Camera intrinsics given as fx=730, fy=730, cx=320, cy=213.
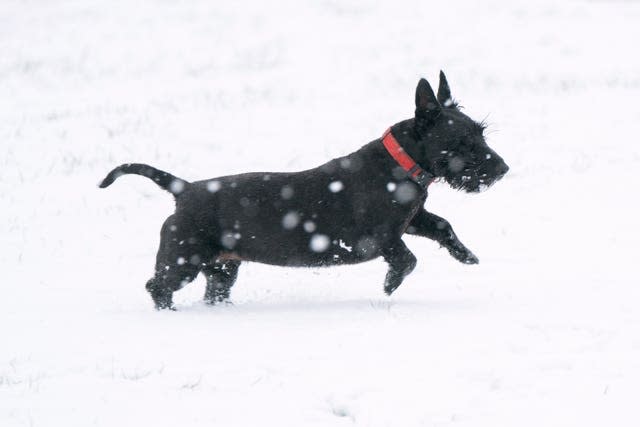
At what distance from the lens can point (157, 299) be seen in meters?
5.54

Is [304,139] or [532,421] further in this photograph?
[304,139]

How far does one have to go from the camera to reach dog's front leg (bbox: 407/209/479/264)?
566 cm

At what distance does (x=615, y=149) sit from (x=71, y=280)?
8550 mm

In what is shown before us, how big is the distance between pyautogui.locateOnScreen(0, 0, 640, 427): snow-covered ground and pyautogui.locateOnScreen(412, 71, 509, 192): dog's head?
3.02ft

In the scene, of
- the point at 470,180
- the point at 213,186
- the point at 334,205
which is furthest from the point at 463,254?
the point at 213,186

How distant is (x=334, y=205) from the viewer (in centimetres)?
550

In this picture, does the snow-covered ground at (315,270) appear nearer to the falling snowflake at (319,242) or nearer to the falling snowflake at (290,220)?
the falling snowflake at (319,242)

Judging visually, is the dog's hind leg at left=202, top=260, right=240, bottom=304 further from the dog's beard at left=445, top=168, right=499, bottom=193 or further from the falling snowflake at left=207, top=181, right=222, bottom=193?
the dog's beard at left=445, top=168, right=499, bottom=193

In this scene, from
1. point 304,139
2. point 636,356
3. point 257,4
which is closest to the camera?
point 636,356

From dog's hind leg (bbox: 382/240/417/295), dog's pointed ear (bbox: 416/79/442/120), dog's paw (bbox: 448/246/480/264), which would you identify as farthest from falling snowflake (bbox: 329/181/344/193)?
dog's paw (bbox: 448/246/480/264)

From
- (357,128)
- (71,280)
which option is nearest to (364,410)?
(71,280)

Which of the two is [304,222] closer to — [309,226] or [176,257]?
[309,226]

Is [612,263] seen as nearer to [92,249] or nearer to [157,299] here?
[157,299]

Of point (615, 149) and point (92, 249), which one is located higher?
point (615, 149)
